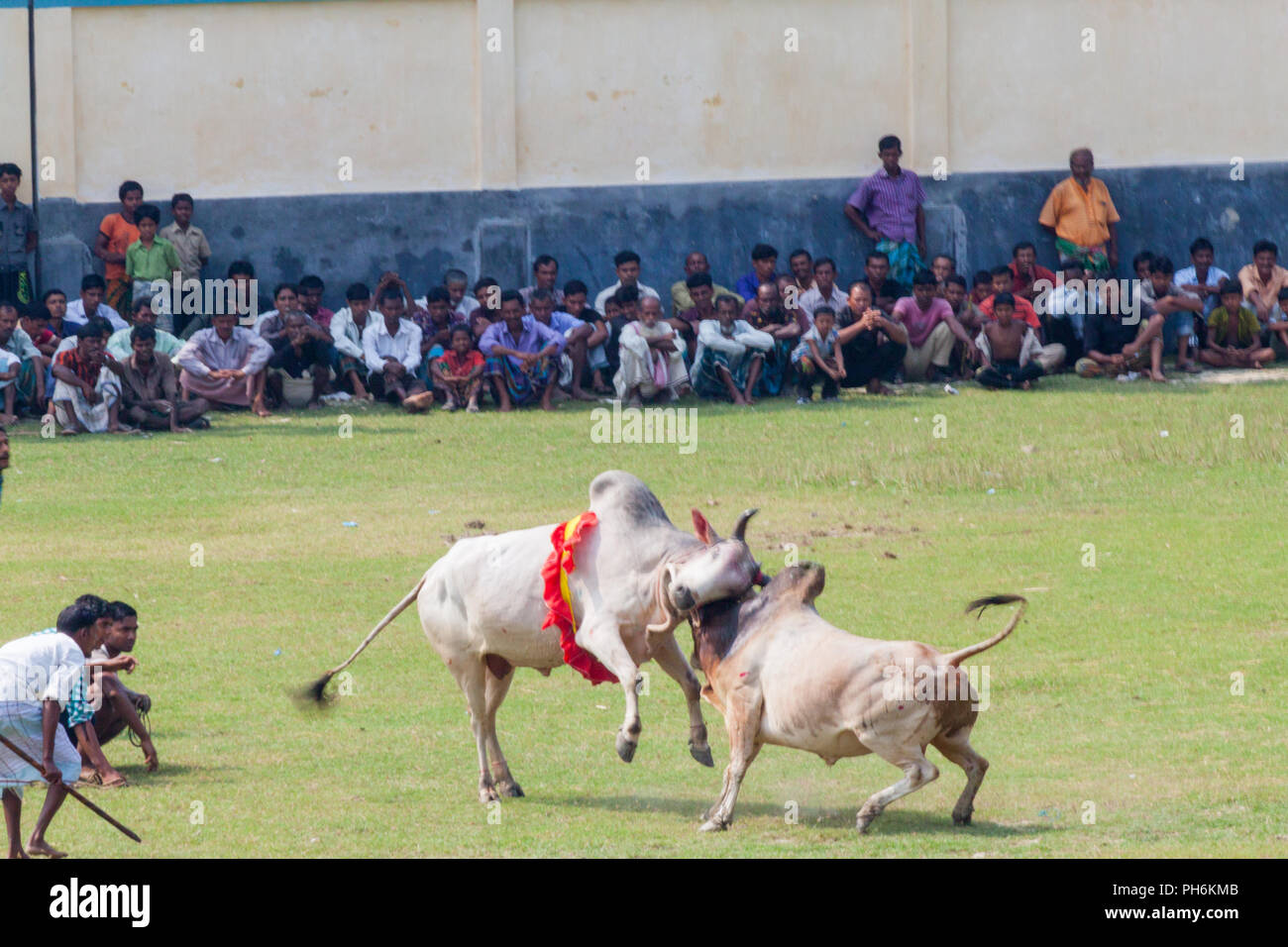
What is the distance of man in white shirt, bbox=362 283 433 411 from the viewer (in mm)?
20172

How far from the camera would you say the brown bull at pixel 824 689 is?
28.1ft

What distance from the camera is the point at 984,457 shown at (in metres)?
17.1

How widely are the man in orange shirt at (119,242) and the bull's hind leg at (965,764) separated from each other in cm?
1473

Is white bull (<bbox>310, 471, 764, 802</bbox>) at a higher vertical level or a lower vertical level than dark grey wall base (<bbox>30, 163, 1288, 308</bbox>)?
lower

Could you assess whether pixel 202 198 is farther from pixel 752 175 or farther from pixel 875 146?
pixel 875 146

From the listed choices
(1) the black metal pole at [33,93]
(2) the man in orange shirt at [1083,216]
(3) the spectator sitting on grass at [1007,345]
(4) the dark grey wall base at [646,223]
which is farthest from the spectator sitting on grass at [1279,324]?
(1) the black metal pole at [33,93]

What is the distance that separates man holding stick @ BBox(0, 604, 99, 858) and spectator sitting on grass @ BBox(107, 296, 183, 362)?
34.9 feet

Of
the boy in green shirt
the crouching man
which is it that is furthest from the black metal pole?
the crouching man

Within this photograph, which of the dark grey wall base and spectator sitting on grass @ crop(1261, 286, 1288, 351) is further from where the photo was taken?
the dark grey wall base

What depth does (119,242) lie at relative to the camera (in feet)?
71.2

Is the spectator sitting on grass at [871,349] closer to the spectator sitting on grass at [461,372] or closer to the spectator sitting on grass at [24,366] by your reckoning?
the spectator sitting on grass at [461,372]

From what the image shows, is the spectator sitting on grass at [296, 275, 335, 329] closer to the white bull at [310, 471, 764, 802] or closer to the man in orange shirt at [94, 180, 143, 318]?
the man in orange shirt at [94, 180, 143, 318]

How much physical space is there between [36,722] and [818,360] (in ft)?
40.7

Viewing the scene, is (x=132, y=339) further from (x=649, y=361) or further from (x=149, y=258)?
(x=649, y=361)
